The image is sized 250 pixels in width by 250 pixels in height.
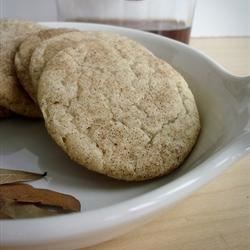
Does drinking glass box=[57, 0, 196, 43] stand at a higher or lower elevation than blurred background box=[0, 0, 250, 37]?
higher

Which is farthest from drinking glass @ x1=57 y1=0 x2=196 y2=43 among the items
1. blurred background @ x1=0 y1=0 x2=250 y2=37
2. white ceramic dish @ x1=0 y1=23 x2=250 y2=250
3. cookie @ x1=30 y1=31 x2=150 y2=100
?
cookie @ x1=30 y1=31 x2=150 y2=100

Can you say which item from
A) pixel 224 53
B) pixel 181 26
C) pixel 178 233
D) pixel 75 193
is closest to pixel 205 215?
pixel 178 233

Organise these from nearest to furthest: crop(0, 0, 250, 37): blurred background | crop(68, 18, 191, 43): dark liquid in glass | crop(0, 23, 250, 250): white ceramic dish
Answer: crop(0, 23, 250, 250): white ceramic dish → crop(68, 18, 191, 43): dark liquid in glass → crop(0, 0, 250, 37): blurred background

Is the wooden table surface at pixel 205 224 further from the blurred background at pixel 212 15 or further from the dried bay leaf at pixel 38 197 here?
the blurred background at pixel 212 15

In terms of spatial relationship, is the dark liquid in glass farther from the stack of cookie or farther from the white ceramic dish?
the stack of cookie

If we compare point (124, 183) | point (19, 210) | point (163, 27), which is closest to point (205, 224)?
point (124, 183)

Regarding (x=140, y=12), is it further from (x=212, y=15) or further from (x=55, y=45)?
(x=55, y=45)

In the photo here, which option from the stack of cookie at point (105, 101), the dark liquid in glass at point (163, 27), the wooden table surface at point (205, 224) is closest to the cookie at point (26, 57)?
the stack of cookie at point (105, 101)
